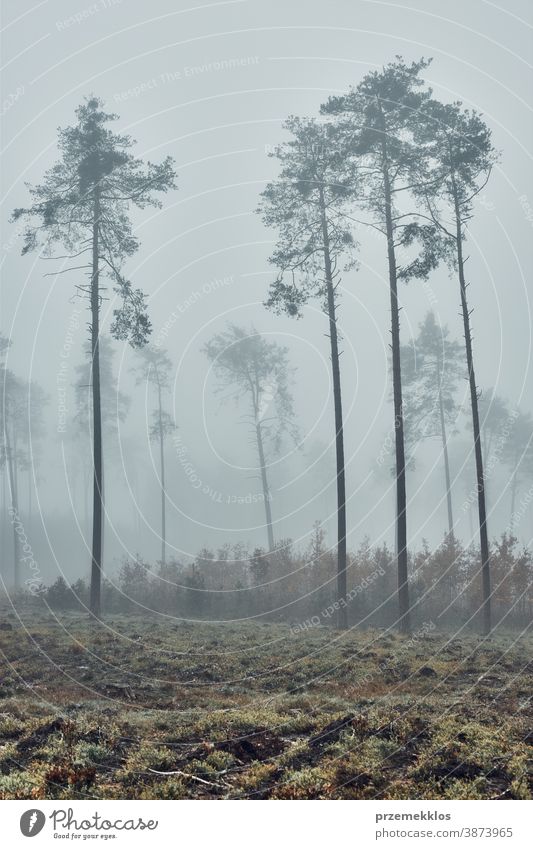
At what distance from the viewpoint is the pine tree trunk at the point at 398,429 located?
22.3 m

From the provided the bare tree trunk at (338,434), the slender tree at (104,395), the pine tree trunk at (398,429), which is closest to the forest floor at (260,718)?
the pine tree trunk at (398,429)

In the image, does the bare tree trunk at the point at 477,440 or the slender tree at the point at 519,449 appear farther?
the slender tree at the point at 519,449

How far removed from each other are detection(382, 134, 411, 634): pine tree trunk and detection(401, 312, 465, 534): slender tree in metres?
23.8

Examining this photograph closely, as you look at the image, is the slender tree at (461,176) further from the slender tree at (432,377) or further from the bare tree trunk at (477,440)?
the slender tree at (432,377)

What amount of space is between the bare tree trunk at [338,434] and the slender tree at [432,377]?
23064mm

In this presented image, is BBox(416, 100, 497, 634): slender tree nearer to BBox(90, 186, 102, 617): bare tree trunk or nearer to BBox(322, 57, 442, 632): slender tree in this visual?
BBox(322, 57, 442, 632): slender tree

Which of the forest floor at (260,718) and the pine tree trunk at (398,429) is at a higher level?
the pine tree trunk at (398,429)

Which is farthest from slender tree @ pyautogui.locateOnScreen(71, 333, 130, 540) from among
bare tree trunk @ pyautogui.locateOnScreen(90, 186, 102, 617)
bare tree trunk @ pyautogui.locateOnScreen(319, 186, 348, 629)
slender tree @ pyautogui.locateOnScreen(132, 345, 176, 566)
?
bare tree trunk @ pyautogui.locateOnScreen(319, 186, 348, 629)

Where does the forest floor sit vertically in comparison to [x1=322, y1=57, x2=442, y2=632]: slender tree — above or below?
below

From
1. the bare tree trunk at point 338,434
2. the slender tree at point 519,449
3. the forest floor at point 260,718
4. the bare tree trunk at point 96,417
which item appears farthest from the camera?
the slender tree at point 519,449

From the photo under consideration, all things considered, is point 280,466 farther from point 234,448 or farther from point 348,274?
point 348,274

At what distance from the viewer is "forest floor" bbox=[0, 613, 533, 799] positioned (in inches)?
354

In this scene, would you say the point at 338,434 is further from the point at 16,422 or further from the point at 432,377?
the point at 16,422

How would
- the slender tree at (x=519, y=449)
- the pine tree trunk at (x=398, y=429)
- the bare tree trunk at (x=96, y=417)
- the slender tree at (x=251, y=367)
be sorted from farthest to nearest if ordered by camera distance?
the slender tree at (x=519, y=449), the slender tree at (x=251, y=367), the bare tree trunk at (x=96, y=417), the pine tree trunk at (x=398, y=429)
